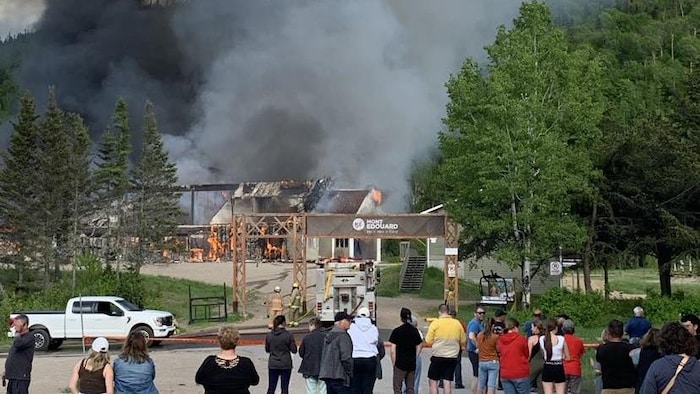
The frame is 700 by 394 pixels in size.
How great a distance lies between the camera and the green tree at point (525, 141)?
36312 millimetres

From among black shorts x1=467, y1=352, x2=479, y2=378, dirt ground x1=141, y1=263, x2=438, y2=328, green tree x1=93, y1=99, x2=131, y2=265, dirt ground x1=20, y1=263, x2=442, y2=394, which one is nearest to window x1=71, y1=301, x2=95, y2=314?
dirt ground x1=20, y1=263, x2=442, y2=394

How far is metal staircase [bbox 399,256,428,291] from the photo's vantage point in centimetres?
5206

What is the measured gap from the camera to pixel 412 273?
2090 inches

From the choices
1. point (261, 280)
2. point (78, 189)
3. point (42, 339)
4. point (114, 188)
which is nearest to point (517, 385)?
point (42, 339)

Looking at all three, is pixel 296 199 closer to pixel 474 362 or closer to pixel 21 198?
pixel 21 198

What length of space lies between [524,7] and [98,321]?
21550 mm

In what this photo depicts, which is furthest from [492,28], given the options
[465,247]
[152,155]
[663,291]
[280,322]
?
[280,322]

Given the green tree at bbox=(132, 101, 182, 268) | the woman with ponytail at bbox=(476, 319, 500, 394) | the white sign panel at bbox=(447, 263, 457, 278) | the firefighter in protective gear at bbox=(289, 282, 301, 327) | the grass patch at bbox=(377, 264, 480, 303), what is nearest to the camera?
the woman with ponytail at bbox=(476, 319, 500, 394)

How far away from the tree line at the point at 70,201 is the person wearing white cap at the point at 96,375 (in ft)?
138

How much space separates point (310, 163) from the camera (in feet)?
251

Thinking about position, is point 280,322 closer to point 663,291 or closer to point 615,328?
point 615,328

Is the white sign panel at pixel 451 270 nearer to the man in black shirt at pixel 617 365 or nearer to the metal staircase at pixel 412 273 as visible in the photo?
the metal staircase at pixel 412 273

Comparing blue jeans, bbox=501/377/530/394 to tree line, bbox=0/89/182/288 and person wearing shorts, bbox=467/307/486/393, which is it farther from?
tree line, bbox=0/89/182/288

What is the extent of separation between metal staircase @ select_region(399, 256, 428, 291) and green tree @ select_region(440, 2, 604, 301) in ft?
41.4
